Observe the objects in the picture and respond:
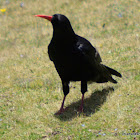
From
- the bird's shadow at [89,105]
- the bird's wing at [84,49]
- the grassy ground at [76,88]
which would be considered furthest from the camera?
the bird's shadow at [89,105]

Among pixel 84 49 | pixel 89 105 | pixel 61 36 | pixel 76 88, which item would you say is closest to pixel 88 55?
pixel 84 49

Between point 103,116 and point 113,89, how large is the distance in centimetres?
127

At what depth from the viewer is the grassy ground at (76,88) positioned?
4.70 m

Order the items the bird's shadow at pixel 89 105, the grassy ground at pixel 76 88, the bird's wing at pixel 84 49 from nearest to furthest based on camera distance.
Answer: the grassy ground at pixel 76 88
the bird's wing at pixel 84 49
the bird's shadow at pixel 89 105

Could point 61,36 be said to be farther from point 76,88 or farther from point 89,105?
point 76,88

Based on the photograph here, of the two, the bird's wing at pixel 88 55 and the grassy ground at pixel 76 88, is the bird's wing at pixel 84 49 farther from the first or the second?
the grassy ground at pixel 76 88

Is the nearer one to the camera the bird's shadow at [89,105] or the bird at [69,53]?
the bird at [69,53]

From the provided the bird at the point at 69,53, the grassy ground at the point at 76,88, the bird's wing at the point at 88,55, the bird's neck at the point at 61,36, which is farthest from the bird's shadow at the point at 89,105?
the bird's neck at the point at 61,36

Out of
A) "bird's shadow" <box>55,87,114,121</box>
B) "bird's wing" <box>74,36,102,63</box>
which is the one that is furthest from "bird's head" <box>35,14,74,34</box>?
"bird's shadow" <box>55,87,114,121</box>

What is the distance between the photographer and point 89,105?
5.70 m

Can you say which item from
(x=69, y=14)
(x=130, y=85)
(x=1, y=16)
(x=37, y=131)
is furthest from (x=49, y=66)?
(x=1, y=16)

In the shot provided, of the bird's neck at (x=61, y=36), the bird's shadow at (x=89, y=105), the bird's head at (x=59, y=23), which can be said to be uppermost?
the bird's head at (x=59, y=23)

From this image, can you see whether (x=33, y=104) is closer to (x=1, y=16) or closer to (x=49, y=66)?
(x=49, y=66)

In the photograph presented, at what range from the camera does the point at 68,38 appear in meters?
4.84
